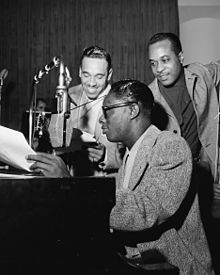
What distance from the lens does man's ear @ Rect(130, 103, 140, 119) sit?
1.80m

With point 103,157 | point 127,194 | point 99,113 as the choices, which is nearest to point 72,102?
point 99,113

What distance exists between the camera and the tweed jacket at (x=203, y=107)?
2746 millimetres

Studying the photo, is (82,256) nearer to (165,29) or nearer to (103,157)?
(103,157)

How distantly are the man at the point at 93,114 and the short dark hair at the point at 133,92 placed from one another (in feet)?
1.39

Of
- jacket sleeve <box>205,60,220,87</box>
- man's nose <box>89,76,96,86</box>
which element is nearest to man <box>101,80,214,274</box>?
man's nose <box>89,76,96,86</box>

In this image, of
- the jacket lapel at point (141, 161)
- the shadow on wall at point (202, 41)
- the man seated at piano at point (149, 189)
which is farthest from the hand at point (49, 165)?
the shadow on wall at point (202, 41)

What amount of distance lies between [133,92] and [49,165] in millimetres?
680

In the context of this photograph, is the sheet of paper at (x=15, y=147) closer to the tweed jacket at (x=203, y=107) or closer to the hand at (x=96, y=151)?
the hand at (x=96, y=151)

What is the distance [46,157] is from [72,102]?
1.55m

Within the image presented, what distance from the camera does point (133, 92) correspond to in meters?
1.82

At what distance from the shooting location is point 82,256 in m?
1.15

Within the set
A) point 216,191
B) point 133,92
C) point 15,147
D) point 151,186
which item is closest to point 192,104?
point 216,191

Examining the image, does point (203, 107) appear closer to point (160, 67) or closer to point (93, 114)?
point (160, 67)

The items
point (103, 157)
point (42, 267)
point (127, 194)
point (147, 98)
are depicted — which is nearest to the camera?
point (42, 267)
